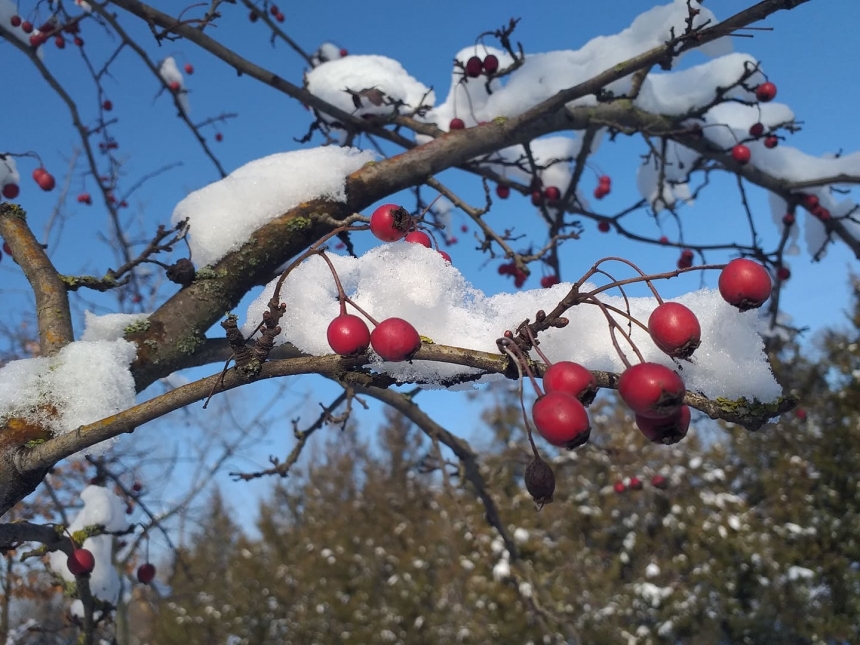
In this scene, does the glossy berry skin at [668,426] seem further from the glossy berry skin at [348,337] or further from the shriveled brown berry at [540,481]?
the glossy berry skin at [348,337]

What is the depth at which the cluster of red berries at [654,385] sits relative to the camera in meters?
0.73

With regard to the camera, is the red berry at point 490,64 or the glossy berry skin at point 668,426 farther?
the red berry at point 490,64

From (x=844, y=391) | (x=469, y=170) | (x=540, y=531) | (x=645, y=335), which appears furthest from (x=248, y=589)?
(x=645, y=335)

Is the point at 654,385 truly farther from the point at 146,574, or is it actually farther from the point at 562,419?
the point at 146,574

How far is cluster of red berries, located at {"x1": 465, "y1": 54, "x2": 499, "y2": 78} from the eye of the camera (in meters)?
2.94

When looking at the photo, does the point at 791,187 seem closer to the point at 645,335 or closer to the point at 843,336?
the point at 645,335

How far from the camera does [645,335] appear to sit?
1.10 metres


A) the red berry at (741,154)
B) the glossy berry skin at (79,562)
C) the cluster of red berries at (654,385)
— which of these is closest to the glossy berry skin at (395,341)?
the cluster of red berries at (654,385)

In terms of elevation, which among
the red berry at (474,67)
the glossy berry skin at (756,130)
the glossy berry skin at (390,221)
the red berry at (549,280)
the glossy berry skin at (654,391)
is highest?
the glossy berry skin at (756,130)

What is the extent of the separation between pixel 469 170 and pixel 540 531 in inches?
294

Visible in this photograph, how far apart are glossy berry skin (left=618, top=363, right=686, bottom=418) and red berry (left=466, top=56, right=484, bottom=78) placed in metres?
2.59

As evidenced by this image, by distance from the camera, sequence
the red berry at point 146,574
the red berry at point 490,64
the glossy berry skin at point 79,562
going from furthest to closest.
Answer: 1. the red berry at point 490,64
2. the red berry at point 146,574
3. the glossy berry skin at point 79,562

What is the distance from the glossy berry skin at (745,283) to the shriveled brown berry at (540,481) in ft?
1.26

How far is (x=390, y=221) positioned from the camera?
1.07 meters
